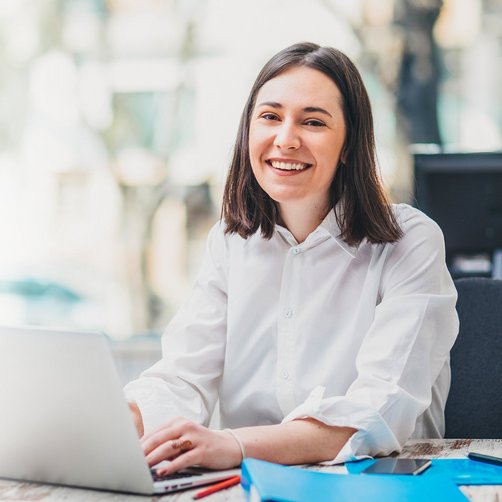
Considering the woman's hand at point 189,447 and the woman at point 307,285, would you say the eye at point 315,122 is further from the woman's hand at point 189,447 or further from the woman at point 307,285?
the woman's hand at point 189,447

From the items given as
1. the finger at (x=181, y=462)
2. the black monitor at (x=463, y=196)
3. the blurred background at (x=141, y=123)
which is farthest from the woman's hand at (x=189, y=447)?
the blurred background at (x=141, y=123)

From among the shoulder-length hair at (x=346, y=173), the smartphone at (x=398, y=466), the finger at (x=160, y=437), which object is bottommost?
the smartphone at (x=398, y=466)

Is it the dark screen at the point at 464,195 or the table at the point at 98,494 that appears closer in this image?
the table at the point at 98,494

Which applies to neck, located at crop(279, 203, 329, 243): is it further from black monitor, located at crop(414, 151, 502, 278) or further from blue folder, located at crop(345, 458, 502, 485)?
black monitor, located at crop(414, 151, 502, 278)

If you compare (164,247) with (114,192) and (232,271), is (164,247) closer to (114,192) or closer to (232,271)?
(114,192)

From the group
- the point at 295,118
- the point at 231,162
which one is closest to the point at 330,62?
the point at 295,118

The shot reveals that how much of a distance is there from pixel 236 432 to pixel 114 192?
3.07 metres

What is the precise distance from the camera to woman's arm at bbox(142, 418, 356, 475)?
4.37ft

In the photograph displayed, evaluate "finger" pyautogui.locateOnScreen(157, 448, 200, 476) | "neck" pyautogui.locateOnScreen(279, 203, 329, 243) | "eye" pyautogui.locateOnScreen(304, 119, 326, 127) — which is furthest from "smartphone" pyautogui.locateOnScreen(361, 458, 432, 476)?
"eye" pyautogui.locateOnScreen(304, 119, 326, 127)

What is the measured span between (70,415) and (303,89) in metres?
0.81

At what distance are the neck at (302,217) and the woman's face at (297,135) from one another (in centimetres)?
4

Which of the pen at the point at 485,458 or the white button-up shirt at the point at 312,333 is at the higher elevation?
the white button-up shirt at the point at 312,333

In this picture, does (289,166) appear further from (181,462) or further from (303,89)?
(181,462)

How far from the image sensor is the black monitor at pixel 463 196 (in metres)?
2.61
